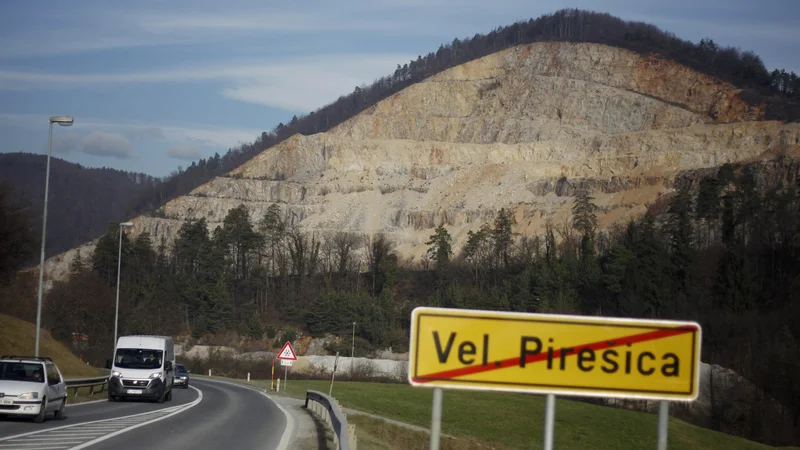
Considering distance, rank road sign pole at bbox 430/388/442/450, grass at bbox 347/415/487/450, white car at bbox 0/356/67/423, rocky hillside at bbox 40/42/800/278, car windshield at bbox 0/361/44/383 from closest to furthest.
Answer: road sign pole at bbox 430/388/442/450, white car at bbox 0/356/67/423, car windshield at bbox 0/361/44/383, grass at bbox 347/415/487/450, rocky hillside at bbox 40/42/800/278

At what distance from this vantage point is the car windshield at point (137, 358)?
3361cm

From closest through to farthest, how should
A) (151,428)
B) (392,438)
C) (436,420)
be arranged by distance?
1. (436,420)
2. (151,428)
3. (392,438)

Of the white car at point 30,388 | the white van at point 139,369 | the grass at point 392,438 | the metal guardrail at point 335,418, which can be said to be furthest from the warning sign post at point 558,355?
the white van at point 139,369

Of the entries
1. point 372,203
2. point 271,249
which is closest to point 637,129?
point 372,203

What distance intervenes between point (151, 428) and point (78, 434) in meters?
2.76

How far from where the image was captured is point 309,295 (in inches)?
4830

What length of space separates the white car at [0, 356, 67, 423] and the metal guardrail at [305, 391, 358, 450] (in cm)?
711

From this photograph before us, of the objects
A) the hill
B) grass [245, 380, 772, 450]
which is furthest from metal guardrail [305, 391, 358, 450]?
the hill

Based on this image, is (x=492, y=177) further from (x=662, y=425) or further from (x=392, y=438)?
(x=662, y=425)

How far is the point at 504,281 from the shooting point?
109m

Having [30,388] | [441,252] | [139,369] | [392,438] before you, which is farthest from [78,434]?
[441,252]

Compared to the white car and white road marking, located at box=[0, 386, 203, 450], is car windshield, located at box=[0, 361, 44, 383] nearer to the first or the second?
the white car

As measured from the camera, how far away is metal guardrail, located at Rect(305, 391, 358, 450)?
47.2ft

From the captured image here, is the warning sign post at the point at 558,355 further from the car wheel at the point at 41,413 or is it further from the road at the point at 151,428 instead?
the car wheel at the point at 41,413
